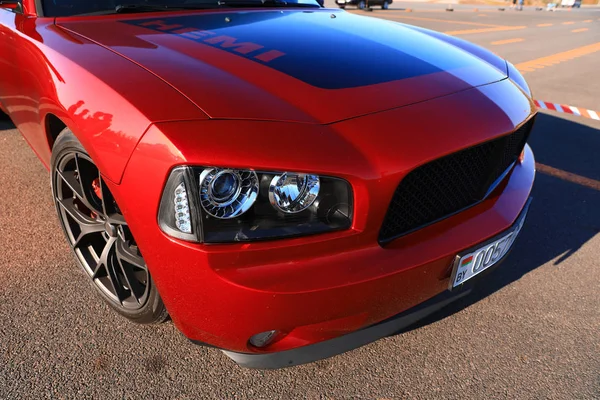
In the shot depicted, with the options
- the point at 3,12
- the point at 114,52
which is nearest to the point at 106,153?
the point at 114,52

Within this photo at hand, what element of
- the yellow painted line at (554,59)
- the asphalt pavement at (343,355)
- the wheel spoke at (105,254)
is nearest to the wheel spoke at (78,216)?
the wheel spoke at (105,254)

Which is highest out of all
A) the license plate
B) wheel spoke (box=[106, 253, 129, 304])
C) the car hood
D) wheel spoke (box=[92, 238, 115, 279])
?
the car hood

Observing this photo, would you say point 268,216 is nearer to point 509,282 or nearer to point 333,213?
point 333,213

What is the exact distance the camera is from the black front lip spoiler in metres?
1.57

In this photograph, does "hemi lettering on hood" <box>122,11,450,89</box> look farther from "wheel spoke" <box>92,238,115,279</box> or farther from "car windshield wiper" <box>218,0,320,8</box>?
"wheel spoke" <box>92,238,115,279</box>

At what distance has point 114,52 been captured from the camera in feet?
6.14

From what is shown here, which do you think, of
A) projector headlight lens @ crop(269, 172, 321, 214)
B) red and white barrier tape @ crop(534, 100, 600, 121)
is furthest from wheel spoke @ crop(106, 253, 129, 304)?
red and white barrier tape @ crop(534, 100, 600, 121)

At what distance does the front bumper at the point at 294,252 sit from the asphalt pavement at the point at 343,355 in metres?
0.38

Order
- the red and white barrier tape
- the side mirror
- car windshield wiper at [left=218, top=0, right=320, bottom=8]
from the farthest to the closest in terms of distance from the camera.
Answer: the red and white barrier tape, car windshield wiper at [left=218, top=0, right=320, bottom=8], the side mirror

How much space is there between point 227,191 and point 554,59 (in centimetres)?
1108

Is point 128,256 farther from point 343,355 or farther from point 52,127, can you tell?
point 343,355

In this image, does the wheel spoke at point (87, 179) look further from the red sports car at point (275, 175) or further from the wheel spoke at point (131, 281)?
the wheel spoke at point (131, 281)

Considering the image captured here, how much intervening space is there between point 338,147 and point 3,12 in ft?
8.36

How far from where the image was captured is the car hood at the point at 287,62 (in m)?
1.63
